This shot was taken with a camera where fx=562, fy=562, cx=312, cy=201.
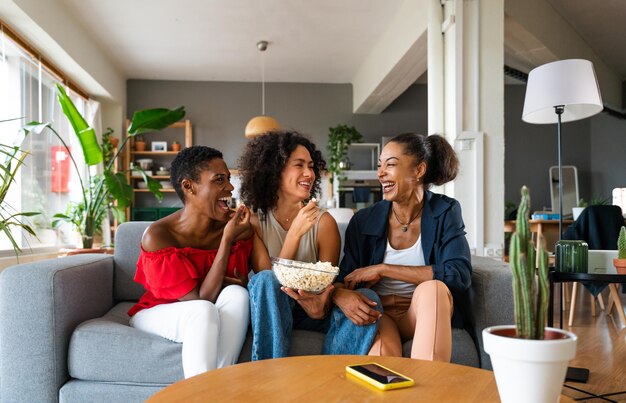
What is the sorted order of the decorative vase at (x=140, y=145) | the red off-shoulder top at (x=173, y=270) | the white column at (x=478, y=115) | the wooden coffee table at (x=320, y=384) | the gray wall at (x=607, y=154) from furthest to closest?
the gray wall at (x=607, y=154)
the decorative vase at (x=140, y=145)
the white column at (x=478, y=115)
the red off-shoulder top at (x=173, y=270)
the wooden coffee table at (x=320, y=384)

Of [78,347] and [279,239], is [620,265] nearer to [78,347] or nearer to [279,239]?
[279,239]

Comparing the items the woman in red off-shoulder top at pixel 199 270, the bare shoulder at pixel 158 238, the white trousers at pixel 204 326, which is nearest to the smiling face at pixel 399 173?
the woman in red off-shoulder top at pixel 199 270

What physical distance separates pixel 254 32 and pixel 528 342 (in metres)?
5.95

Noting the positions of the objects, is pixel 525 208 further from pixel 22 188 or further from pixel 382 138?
pixel 382 138

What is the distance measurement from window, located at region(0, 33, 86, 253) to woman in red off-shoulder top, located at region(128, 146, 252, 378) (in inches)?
93.5

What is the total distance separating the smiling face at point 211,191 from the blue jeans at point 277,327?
17.8 inches

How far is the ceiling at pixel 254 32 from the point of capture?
553cm

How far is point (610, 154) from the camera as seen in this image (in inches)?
351

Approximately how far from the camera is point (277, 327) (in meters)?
1.76

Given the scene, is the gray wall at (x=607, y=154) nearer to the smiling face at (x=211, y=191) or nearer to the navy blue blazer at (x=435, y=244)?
the navy blue blazer at (x=435, y=244)

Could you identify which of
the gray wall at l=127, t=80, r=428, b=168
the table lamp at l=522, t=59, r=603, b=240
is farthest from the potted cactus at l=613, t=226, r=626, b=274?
the gray wall at l=127, t=80, r=428, b=168

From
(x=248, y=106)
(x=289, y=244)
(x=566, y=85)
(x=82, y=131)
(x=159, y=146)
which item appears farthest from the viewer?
(x=248, y=106)

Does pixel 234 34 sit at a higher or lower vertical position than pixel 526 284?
higher

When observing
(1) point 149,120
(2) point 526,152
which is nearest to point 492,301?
(1) point 149,120
